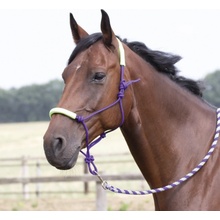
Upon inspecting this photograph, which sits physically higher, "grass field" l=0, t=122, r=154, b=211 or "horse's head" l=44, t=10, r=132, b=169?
"horse's head" l=44, t=10, r=132, b=169

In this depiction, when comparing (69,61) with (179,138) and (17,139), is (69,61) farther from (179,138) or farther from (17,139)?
(17,139)

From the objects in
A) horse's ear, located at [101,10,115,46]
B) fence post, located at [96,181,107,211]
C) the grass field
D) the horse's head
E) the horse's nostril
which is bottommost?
the grass field

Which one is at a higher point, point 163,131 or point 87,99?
point 87,99

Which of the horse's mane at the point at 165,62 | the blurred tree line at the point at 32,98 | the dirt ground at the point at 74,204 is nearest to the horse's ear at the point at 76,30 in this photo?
the horse's mane at the point at 165,62

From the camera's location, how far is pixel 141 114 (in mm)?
3924

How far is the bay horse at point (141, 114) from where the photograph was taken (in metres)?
3.58

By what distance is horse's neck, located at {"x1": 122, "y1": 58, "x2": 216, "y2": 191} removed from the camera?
387 centimetres

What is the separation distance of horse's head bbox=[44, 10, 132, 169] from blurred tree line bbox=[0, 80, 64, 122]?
29.5 metres

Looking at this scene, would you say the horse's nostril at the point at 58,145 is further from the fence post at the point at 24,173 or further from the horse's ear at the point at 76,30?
the fence post at the point at 24,173

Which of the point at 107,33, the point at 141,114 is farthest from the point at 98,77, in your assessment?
the point at 141,114

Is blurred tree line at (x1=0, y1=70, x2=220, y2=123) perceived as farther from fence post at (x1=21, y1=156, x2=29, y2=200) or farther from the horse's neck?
the horse's neck

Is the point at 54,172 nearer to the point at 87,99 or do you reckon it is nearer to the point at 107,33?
the point at 107,33

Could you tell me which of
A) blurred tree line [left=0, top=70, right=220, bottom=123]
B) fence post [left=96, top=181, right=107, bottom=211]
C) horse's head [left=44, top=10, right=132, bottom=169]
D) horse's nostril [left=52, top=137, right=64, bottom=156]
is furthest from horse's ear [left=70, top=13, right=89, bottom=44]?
blurred tree line [left=0, top=70, right=220, bottom=123]

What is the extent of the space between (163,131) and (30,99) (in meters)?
32.9
